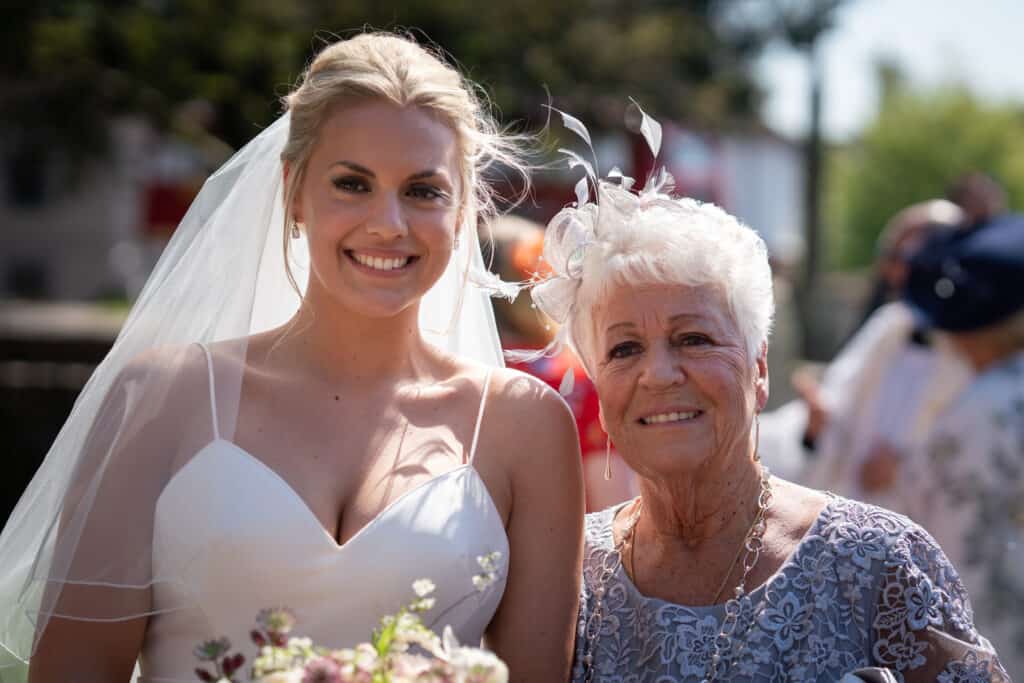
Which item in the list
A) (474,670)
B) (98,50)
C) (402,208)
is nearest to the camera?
(474,670)

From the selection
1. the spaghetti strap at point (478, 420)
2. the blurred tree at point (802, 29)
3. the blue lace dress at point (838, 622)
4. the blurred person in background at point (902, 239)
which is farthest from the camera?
the blurred tree at point (802, 29)

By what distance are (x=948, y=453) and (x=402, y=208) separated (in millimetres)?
2923

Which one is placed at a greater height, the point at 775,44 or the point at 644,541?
the point at 775,44

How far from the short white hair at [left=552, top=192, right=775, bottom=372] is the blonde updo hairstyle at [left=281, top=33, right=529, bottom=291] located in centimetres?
34

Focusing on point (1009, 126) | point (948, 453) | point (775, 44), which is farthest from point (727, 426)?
point (1009, 126)

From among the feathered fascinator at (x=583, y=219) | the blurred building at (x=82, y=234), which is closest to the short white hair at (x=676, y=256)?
Result: the feathered fascinator at (x=583, y=219)

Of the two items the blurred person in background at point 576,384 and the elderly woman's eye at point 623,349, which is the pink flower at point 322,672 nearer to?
the elderly woman's eye at point 623,349

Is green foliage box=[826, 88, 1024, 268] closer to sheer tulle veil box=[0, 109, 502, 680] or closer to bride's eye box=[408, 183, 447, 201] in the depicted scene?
sheer tulle veil box=[0, 109, 502, 680]

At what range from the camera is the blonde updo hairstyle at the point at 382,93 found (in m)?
2.76

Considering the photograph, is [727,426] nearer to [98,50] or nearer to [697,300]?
[697,300]

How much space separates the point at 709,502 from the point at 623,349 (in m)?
0.38

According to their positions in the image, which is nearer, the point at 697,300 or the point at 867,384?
the point at 697,300

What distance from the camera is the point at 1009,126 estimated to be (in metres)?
41.1

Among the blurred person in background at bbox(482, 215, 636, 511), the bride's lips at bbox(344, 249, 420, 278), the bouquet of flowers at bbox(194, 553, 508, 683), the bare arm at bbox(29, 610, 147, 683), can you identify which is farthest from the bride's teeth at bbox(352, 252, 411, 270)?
the blurred person in background at bbox(482, 215, 636, 511)
